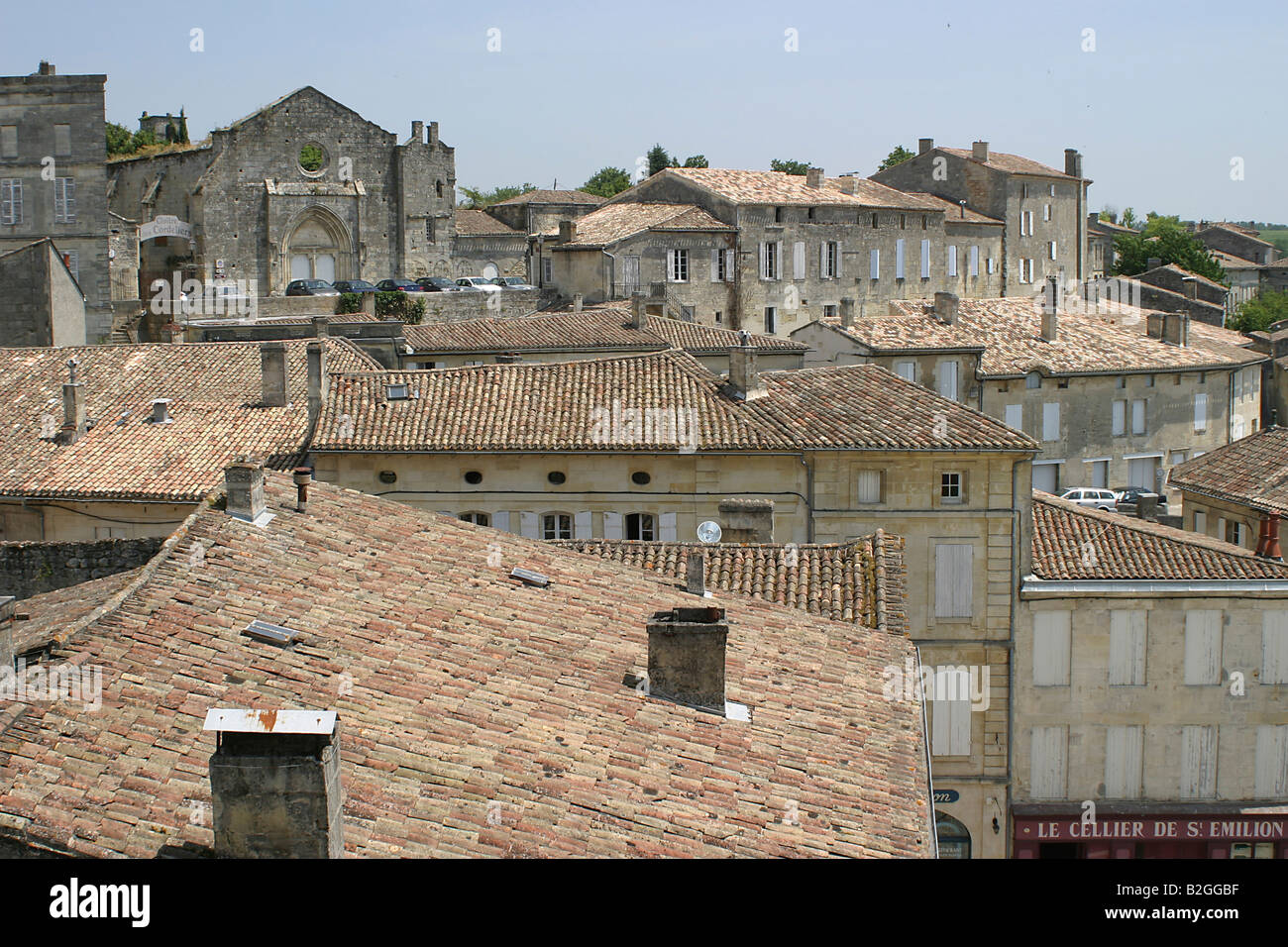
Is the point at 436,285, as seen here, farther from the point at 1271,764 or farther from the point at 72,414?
the point at 1271,764

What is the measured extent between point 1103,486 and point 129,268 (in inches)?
1290

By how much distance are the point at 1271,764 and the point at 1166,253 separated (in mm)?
67887

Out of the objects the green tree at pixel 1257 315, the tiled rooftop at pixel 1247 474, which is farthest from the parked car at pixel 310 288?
the green tree at pixel 1257 315

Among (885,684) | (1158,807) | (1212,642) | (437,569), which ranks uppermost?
(437,569)

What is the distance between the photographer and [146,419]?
27609mm

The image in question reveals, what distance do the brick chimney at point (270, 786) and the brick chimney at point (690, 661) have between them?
4.14m

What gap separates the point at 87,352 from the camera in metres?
30.7

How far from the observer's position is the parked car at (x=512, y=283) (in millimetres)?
52078

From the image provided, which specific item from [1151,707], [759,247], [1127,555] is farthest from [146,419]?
[759,247]

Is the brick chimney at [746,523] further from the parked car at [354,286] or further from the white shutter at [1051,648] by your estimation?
the parked car at [354,286]

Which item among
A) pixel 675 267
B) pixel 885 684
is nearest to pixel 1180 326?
pixel 675 267

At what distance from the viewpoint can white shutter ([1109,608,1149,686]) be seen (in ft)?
74.9
